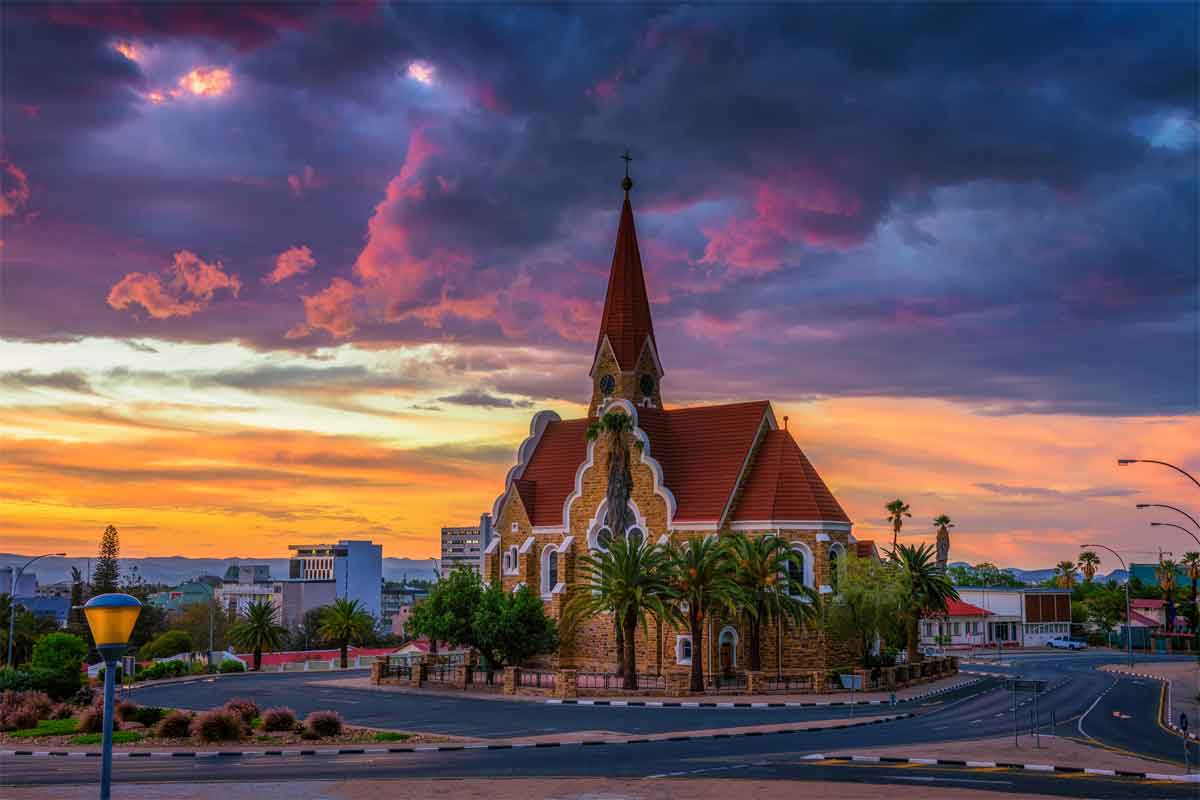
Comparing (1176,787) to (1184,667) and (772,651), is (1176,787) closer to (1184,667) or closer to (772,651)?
(772,651)

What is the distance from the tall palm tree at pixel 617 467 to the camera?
6041cm

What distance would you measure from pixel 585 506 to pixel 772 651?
46.3ft

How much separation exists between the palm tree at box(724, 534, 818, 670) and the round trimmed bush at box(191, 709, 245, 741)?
24.9 m

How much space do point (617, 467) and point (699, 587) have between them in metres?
12.1

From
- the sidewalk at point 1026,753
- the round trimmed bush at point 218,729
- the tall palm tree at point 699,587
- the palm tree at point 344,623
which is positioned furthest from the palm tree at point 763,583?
the palm tree at point 344,623

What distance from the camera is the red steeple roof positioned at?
68.4 metres

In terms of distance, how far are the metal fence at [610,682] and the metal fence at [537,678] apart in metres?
1.24

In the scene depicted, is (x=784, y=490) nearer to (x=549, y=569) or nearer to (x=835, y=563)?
(x=835, y=563)

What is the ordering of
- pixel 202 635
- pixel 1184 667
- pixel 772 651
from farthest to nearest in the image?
pixel 202 635, pixel 1184 667, pixel 772 651

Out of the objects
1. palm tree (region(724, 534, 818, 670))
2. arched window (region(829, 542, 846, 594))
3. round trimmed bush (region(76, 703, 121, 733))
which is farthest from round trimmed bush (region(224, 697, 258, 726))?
arched window (region(829, 542, 846, 594))

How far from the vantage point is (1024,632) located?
11262 cm

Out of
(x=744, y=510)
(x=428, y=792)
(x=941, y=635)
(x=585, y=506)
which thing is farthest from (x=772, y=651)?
(x=941, y=635)

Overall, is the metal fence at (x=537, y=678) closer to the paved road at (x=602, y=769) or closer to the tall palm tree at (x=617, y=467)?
the tall palm tree at (x=617, y=467)

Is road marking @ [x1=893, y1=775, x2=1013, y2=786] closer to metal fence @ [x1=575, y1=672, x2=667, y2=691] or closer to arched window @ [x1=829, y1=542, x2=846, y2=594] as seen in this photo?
metal fence @ [x1=575, y1=672, x2=667, y2=691]
